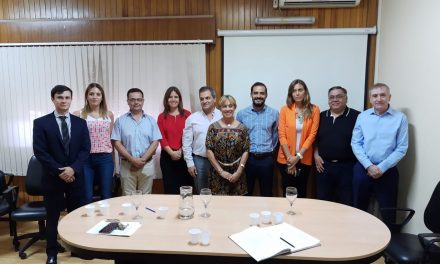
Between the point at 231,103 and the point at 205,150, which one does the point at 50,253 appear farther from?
the point at 231,103

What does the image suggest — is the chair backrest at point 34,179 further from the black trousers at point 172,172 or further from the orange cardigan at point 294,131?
the orange cardigan at point 294,131

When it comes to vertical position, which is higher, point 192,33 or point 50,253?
point 192,33

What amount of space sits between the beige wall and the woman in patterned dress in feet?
4.72

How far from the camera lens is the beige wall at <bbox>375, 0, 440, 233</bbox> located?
7.93 ft

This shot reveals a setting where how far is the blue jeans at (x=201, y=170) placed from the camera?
9.96 feet

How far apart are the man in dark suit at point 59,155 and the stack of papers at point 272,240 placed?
1670mm

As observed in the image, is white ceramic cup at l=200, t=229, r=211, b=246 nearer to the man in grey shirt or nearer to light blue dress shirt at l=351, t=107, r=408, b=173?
the man in grey shirt

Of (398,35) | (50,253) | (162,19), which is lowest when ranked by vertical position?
(50,253)

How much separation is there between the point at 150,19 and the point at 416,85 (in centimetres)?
276

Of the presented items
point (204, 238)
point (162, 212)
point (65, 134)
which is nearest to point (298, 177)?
point (162, 212)

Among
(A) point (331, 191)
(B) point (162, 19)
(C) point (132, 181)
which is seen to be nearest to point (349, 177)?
(A) point (331, 191)

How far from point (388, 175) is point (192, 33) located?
2.44 metres

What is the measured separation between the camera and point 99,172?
116 inches

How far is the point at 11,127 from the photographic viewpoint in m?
3.82
